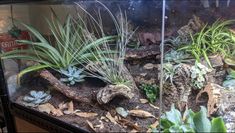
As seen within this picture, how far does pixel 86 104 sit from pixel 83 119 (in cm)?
7

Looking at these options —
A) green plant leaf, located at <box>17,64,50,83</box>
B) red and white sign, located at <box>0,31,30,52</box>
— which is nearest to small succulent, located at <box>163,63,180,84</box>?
green plant leaf, located at <box>17,64,50,83</box>

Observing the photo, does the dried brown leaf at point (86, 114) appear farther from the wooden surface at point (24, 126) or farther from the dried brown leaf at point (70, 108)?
the wooden surface at point (24, 126)

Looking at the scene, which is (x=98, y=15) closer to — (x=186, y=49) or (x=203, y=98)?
(x=186, y=49)

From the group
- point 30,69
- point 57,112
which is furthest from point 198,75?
point 30,69

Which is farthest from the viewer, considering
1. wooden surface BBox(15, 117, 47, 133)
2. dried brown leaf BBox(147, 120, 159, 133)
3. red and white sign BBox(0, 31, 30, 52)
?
wooden surface BBox(15, 117, 47, 133)

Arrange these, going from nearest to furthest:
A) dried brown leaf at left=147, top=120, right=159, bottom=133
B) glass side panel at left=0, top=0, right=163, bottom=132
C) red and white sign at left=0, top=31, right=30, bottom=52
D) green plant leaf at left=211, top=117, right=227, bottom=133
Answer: green plant leaf at left=211, top=117, right=227, bottom=133
dried brown leaf at left=147, top=120, right=159, bottom=133
glass side panel at left=0, top=0, right=163, bottom=132
red and white sign at left=0, top=31, right=30, bottom=52

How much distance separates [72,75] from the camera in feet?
3.25

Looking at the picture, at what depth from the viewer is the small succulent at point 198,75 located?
0.93 metres

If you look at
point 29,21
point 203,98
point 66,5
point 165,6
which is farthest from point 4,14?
point 203,98

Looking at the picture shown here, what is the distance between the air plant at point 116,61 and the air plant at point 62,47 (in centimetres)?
5

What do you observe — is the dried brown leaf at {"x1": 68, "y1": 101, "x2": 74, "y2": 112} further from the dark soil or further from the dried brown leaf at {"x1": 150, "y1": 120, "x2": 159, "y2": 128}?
the dried brown leaf at {"x1": 150, "y1": 120, "x2": 159, "y2": 128}

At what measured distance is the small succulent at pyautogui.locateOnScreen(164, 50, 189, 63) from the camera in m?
0.93

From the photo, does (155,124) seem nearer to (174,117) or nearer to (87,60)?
(174,117)

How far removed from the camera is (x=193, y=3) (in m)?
0.86
